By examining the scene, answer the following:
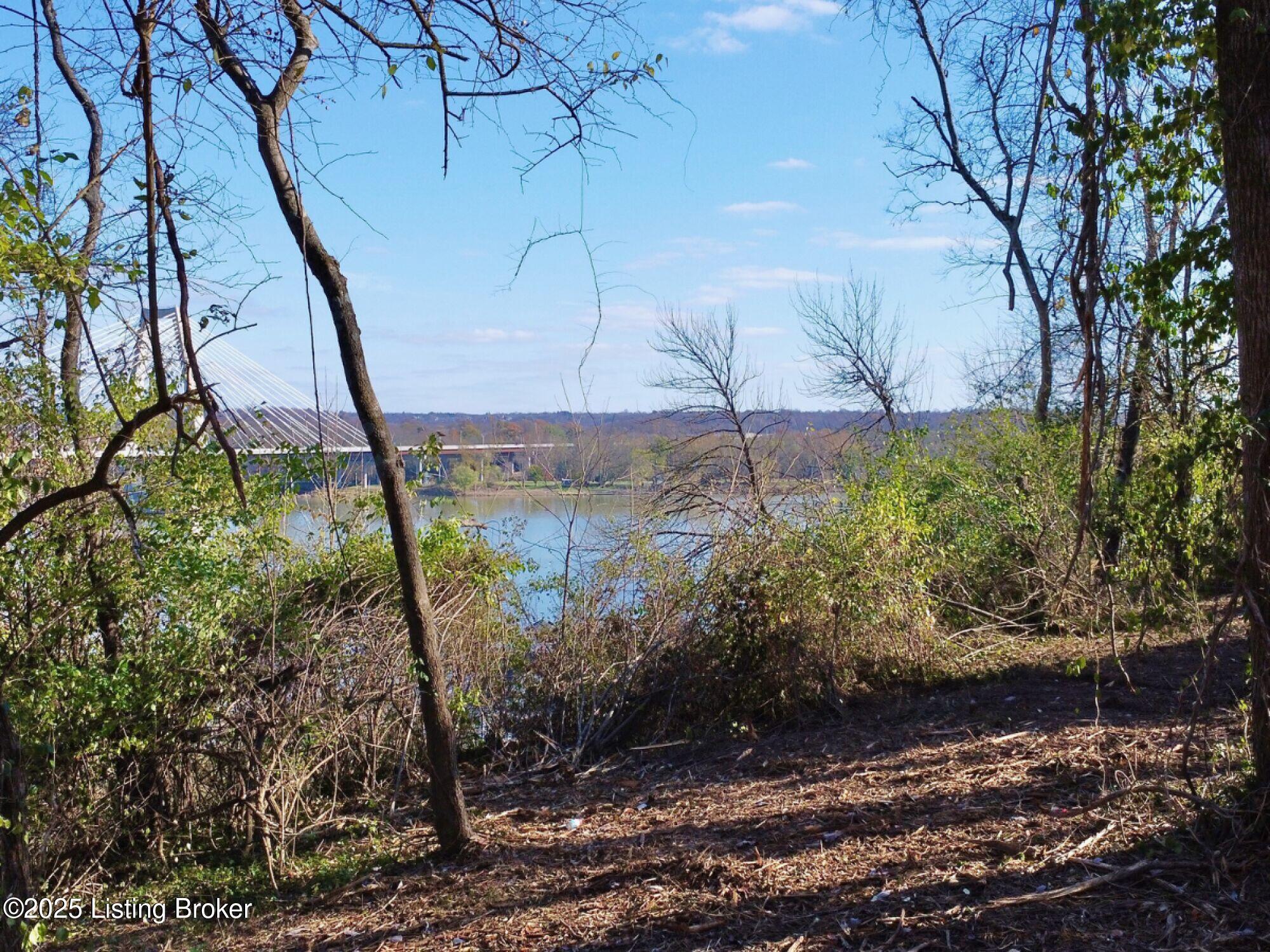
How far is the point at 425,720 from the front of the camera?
4.68 meters

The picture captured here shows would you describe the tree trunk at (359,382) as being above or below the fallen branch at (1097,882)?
above

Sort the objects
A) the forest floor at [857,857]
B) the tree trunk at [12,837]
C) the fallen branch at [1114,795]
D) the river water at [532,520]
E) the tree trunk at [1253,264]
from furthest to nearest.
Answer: the river water at [532,520] → the fallen branch at [1114,795] → the tree trunk at [12,837] → the tree trunk at [1253,264] → the forest floor at [857,857]

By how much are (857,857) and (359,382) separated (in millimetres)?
2996

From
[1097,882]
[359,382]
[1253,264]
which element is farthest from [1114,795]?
[359,382]

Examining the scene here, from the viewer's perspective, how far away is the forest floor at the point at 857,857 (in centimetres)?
345

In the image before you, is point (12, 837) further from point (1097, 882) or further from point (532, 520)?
point (532, 520)

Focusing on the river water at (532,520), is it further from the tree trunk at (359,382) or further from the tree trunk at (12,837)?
the tree trunk at (12,837)

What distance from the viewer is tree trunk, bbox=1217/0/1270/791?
11.7 ft

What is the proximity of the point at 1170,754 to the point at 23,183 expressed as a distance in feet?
19.7

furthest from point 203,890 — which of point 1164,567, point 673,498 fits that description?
point 1164,567

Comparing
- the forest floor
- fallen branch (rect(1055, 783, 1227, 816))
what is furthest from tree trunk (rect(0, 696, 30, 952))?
fallen branch (rect(1055, 783, 1227, 816))

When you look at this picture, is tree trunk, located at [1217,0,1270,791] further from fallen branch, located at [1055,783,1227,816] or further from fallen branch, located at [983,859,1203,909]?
fallen branch, located at [1055,783,1227,816]

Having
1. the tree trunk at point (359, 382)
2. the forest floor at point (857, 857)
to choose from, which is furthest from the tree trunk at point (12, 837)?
the tree trunk at point (359, 382)

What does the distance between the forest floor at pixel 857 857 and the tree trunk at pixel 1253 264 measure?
63cm
